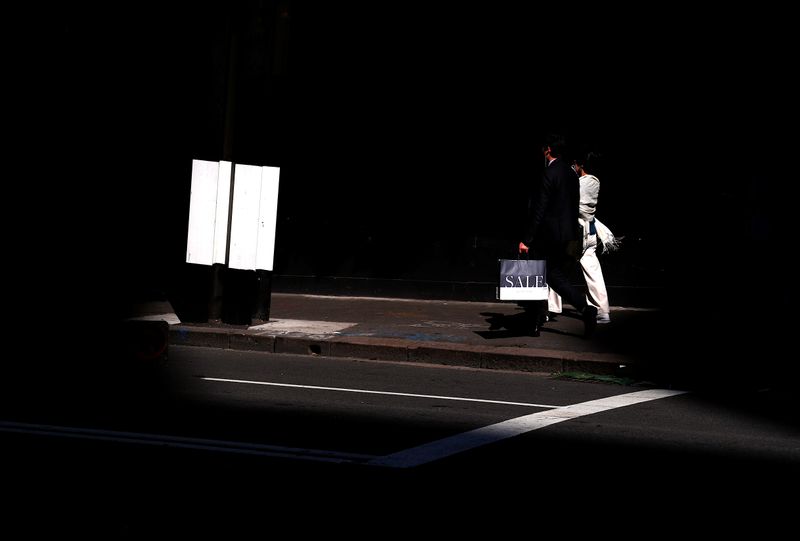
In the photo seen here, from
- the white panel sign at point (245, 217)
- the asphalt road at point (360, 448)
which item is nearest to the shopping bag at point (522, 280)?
the asphalt road at point (360, 448)

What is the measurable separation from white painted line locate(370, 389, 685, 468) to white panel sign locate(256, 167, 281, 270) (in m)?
4.45

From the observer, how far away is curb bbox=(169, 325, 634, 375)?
11.0 m

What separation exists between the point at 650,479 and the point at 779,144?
29.0 feet

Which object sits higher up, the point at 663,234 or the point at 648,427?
the point at 663,234

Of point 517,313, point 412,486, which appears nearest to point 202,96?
point 517,313

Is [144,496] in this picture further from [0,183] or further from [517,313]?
[0,183]

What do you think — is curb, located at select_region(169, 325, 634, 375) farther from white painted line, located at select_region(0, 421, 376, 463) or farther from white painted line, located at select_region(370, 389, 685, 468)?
white painted line, located at select_region(0, 421, 376, 463)

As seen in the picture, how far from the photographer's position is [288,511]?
535 cm

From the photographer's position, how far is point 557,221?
39.6ft

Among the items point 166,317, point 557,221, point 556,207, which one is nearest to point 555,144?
point 556,207

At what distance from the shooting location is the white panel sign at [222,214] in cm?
1263

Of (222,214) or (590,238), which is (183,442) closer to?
(222,214)

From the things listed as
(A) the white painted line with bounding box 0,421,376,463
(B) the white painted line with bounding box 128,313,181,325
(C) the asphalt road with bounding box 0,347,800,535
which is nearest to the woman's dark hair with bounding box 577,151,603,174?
(C) the asphalt road with bounding box 0,347,800,535

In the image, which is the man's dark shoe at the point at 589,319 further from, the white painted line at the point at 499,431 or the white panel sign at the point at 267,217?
the white panel sign at the point at 267,217
